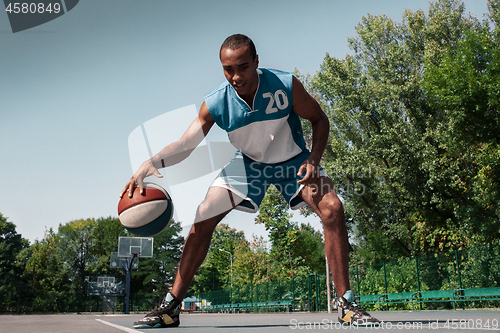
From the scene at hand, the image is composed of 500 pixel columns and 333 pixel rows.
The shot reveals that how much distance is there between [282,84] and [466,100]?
1520cm

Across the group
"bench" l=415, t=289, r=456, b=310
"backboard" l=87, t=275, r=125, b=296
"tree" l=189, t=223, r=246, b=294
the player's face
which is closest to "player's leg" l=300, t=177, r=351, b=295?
the player's face

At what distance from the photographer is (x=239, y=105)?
131 inches

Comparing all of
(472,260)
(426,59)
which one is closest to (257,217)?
(426,59)

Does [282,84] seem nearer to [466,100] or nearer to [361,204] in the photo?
[466,100]

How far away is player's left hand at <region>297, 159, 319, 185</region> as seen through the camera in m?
3.17

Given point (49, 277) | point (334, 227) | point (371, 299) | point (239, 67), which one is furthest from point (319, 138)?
point (49, 277)

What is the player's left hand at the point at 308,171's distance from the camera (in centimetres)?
317

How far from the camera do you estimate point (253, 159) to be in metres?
3.57

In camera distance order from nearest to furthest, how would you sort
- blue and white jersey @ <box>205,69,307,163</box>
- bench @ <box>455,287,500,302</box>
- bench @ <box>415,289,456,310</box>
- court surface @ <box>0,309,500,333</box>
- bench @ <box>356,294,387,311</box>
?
court surface @ <box>0,309,500,333</box>, blue and white jersey @ <box>205,69,307,163</box>, bench @ <box>455,287,500,302</box>, bench @ <box>415,289,456,310</box>, bench @ <box>356,294,387,311</box>

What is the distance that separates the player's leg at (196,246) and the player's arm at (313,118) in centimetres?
71

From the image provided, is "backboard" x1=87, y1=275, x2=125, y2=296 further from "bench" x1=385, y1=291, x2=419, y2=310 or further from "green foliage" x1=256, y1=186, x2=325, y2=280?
"bench" x1=385, y1=291, x2=419, y2=310

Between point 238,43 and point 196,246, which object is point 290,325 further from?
point 238,43

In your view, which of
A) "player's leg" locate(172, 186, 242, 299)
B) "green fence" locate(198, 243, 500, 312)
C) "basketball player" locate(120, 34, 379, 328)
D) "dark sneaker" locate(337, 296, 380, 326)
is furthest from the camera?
"green fence" locate(198, 243, 500, 312)

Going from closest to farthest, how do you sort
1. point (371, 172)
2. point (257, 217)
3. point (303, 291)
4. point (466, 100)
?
1. point (466, 100)
2. point (371, 172)
3. point (303, 291)
4. point (257, 217)
